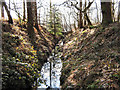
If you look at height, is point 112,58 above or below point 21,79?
above

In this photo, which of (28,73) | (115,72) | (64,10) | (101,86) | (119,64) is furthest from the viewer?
(64,10)

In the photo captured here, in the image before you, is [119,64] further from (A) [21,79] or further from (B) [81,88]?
(A) [21,79]

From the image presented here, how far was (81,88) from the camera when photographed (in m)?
5.25

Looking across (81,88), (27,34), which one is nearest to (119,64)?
(81,88)

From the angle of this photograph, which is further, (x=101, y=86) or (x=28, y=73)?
(x=28, y=73)

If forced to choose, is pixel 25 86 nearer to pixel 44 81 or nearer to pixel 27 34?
pixel 44 81

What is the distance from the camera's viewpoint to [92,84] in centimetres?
491

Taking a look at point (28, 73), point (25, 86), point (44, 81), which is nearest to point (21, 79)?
point (25, 86)

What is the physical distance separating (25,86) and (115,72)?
478cm

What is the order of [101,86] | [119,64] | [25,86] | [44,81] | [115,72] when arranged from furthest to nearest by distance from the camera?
[44,81], [25,86], [119,64], [115,72], [101,86]

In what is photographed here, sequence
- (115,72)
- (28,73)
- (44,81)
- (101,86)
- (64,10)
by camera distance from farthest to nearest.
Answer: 1. (64,10)
2. (44,81)
3. (28,73)
4. (115,72)
5. (101,86)

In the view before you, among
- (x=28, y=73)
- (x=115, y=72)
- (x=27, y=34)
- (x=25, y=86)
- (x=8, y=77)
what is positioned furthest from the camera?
(x=27, y=34)

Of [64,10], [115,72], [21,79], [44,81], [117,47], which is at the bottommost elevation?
[44,81]

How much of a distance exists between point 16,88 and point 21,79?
0.59 metres
